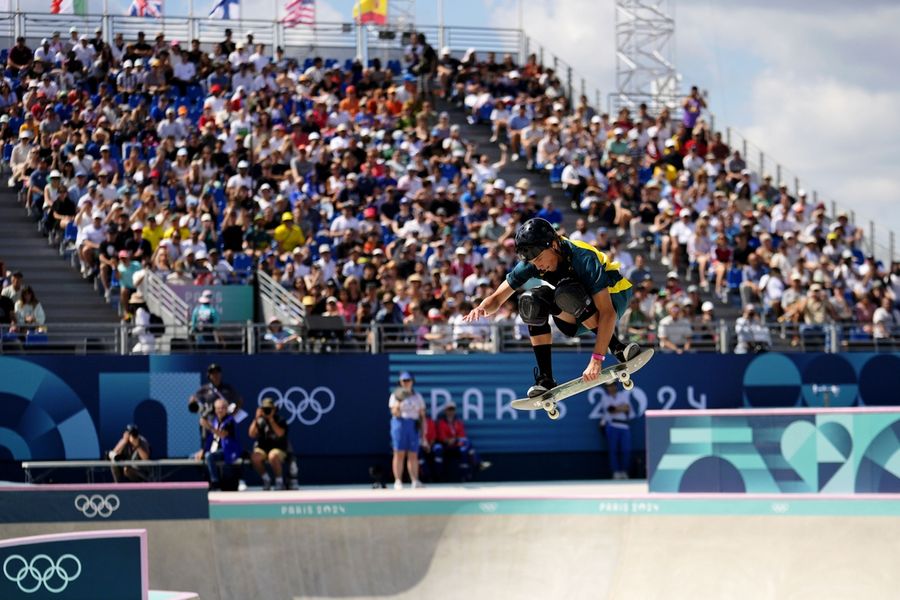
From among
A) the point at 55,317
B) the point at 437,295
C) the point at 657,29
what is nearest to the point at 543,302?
the point at 437,295

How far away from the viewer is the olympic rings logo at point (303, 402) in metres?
22.6

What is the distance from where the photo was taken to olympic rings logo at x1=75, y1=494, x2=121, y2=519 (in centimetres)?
1842

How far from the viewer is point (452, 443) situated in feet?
74.8

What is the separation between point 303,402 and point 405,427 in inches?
80.4

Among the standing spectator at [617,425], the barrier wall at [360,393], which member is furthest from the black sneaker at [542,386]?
the standing spectator at [617,425]

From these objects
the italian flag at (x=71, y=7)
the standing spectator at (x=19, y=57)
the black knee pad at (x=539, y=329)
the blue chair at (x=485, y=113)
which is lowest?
the black knee pad at (x=539, y=329)

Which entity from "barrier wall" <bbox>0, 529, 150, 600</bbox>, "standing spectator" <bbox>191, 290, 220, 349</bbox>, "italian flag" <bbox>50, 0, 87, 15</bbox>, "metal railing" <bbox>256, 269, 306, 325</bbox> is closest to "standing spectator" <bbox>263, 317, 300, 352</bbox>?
"metal railing" <bbox>256, 269, 306, 325</bbox>

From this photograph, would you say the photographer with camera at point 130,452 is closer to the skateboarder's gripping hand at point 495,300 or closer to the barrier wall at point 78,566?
the barrier wall at point 78,566

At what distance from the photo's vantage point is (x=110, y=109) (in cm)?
2575

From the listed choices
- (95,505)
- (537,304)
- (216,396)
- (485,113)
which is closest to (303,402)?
(216,396)

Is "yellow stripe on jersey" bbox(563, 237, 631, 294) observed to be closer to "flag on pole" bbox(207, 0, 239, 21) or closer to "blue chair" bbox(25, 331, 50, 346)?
"blue chair" bbox(25, 331, 50, 346)

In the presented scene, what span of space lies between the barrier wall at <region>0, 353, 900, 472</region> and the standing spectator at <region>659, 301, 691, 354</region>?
9.8 inches

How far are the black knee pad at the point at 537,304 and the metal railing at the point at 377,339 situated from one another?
33.2 feet

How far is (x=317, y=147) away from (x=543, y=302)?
1509 centimetres
